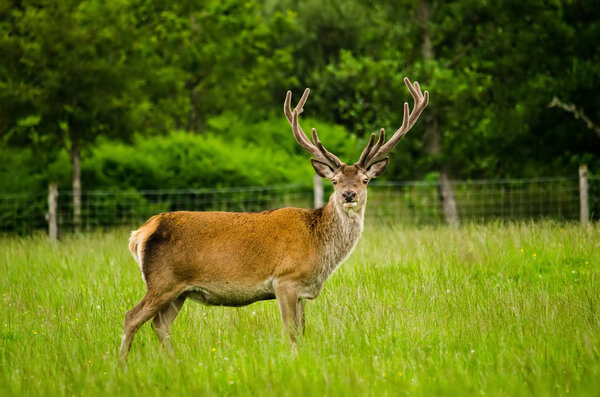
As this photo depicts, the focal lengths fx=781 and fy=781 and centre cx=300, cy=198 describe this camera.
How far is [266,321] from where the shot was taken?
19.3 ft

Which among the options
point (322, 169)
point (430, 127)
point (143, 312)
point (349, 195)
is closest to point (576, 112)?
point (430, 127)

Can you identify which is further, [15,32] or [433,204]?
[433,204]

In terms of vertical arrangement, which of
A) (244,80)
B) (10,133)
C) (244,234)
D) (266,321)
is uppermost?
(244,80)

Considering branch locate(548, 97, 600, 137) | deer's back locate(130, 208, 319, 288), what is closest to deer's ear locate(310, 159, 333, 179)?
deer's back locate(130, 208, 319, 288)

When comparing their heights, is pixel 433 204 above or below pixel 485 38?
below

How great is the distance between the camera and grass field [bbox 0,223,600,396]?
4184mm

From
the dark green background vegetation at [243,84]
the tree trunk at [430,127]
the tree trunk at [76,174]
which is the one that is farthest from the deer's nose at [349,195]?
the tree trunk at [430,127]

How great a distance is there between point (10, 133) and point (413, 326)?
10653 mm

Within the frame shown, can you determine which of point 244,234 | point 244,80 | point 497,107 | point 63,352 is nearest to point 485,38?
point 497,107

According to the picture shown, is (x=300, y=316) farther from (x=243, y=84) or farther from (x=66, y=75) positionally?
(x=243, y=84)

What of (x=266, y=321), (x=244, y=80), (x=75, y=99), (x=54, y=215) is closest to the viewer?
(x=266, y=321)

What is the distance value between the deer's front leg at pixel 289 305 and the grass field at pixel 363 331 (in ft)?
0.59

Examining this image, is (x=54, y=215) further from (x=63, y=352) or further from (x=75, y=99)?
(x=63, y=352)

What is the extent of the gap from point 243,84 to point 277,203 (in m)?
7.59
